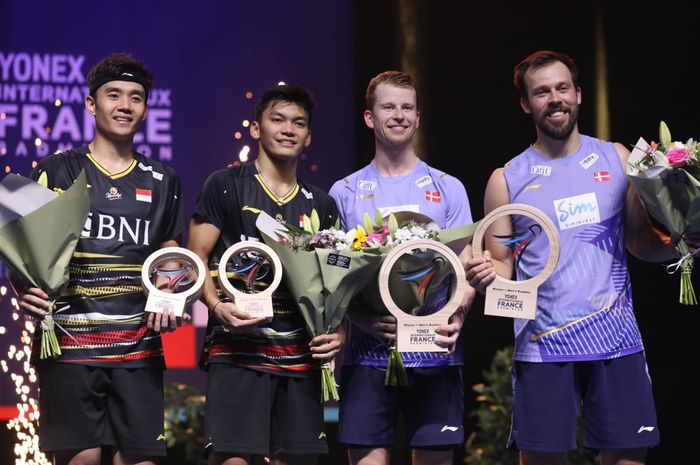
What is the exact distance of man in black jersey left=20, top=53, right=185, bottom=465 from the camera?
3127mm

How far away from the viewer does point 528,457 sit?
3.24 metres

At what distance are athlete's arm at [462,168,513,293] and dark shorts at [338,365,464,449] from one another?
35 cm

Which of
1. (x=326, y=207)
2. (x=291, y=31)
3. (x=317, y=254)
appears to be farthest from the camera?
(x=291, y=31)

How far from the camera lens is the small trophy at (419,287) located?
3.06m

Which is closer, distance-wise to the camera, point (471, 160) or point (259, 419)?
point (259, 419)

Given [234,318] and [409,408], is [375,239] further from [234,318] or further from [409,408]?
[409,408]

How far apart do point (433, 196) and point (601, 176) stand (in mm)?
573

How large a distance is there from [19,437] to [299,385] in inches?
84.8

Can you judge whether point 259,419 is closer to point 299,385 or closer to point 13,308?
point 299,385

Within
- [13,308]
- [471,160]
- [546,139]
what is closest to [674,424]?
[471,160]

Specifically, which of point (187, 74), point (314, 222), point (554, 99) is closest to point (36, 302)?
point (314, 222)

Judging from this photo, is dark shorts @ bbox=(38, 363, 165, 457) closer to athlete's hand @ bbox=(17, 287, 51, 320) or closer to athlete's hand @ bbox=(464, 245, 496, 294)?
athlete's hand @ bbox=(17, 287, 51, 320)

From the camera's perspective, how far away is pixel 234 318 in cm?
304

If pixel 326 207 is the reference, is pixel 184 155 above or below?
above
